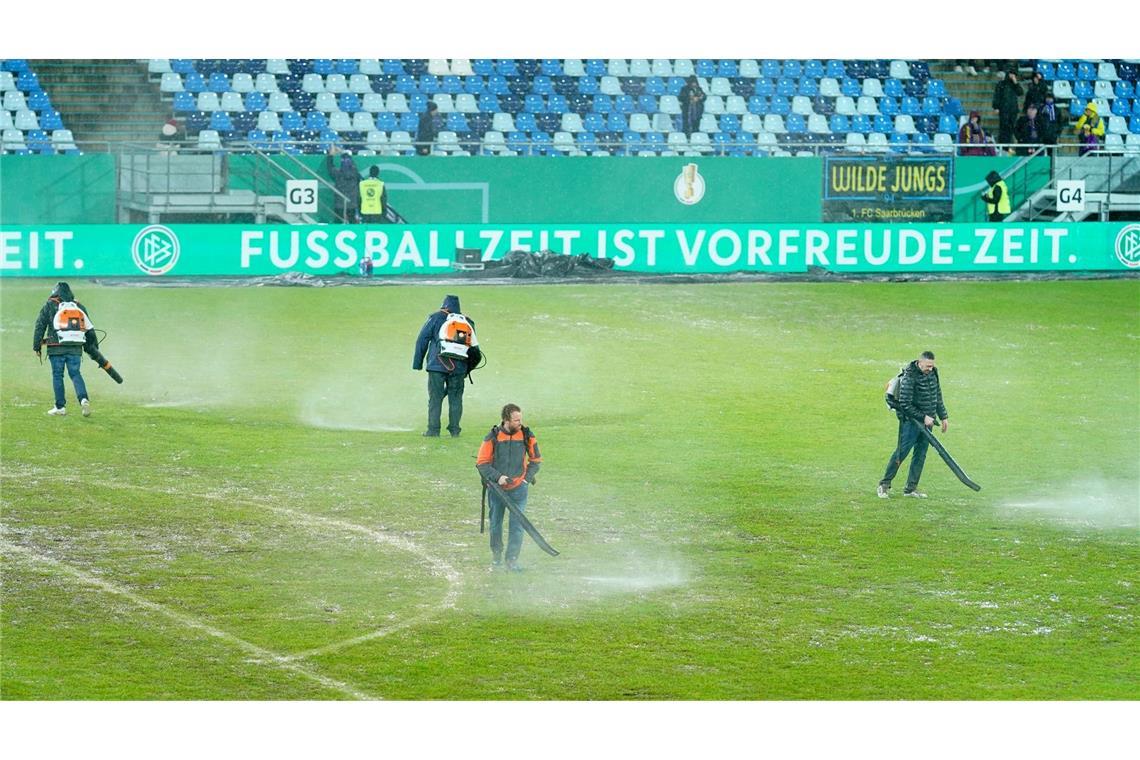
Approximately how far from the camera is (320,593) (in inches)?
735

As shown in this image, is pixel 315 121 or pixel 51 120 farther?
pixel 315 121

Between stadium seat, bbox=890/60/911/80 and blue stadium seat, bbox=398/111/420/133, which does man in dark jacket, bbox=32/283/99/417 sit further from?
stadium seat, bbox=890/60/911/80

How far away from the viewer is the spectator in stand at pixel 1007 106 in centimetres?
4441

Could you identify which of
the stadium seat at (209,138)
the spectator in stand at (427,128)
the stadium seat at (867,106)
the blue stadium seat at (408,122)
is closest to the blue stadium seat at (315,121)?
the blue stadium seat at (408,122)

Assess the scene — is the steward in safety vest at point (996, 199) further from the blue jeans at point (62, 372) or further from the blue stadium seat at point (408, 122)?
the blue jeans at point (62, 372)

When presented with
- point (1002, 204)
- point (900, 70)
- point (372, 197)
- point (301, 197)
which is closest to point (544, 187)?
point (372, 197)

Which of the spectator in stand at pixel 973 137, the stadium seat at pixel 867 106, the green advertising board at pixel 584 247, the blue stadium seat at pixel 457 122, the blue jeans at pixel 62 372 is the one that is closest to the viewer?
the blue jeans at pixel 62 372

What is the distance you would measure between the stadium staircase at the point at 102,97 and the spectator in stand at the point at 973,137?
2004 cm

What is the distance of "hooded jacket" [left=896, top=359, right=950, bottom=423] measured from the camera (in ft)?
70.2

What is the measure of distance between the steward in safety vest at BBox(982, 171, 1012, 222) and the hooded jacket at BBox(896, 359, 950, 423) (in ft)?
69.8

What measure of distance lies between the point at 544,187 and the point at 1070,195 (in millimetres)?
12837

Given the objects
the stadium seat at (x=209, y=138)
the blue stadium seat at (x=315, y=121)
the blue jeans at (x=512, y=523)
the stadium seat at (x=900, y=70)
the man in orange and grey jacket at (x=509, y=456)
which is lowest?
the blue jeans at (x=512, y=523)

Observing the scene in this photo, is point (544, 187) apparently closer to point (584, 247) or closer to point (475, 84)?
point (584, 247)

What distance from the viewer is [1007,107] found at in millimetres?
44750
